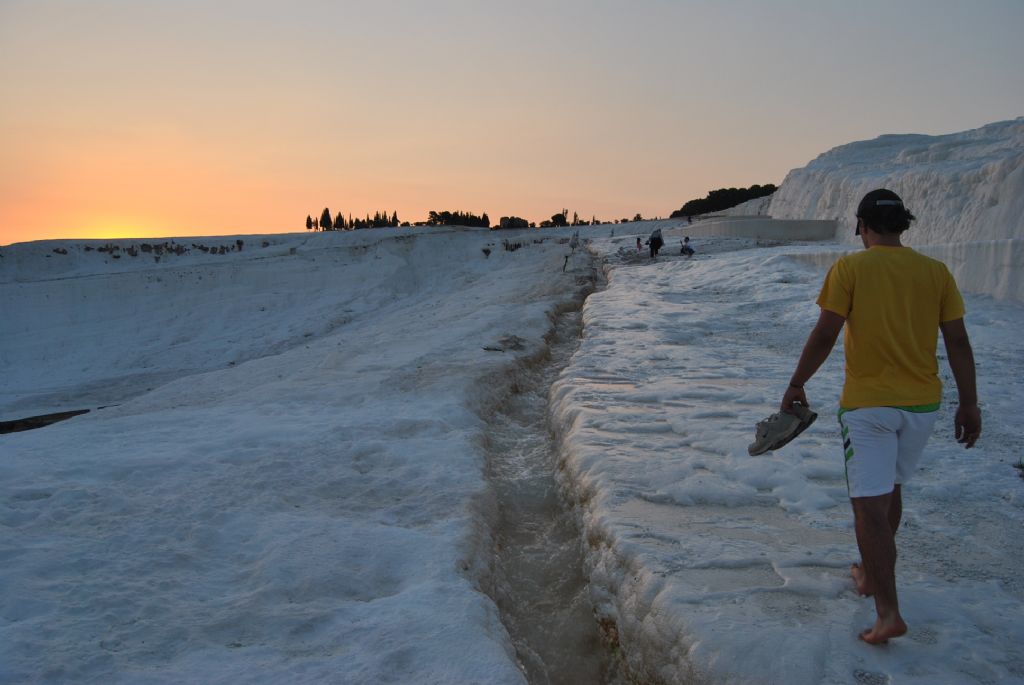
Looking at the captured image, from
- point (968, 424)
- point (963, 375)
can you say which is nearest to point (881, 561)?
point (968, 424)

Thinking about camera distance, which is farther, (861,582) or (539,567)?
(539,567)

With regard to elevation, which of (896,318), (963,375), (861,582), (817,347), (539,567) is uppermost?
(896,318)

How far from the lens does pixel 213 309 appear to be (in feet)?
105

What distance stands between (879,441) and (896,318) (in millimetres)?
529

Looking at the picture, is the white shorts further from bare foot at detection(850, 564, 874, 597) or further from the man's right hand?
bare foot at detection(850, 564, 874, 597)

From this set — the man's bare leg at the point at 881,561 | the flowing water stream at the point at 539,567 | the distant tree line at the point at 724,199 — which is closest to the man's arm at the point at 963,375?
the man's bare leg at the point at 881,561

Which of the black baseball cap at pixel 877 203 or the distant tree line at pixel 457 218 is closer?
the black baseball cap at pixel 877 203

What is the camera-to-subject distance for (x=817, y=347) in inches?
116

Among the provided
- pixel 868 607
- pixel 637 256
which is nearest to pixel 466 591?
pixel 868 607

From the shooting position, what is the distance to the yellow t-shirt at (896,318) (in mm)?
2787

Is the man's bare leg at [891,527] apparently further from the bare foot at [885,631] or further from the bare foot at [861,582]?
the bare foot at [885,631]

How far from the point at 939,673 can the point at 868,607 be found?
0.47 meters

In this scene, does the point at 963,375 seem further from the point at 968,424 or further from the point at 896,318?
the point at 896,318

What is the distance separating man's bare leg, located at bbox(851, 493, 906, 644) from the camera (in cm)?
275
